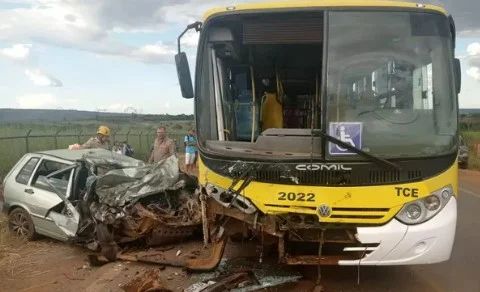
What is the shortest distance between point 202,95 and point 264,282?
217cm

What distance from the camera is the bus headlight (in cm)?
527

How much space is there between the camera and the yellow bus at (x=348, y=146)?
17.3ft

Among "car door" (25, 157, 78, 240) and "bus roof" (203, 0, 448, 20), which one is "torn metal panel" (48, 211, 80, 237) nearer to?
"car door" (25, 157, 78, 240)

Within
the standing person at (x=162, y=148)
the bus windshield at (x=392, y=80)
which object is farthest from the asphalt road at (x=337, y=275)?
the standing person at (x=162, y=148)

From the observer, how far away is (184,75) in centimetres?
607

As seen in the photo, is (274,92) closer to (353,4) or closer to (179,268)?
(353,4)

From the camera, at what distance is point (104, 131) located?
12.2m

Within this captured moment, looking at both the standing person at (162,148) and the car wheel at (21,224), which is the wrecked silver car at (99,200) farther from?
the standing person at (162,148)

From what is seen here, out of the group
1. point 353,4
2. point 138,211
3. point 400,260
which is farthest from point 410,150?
point 138,211

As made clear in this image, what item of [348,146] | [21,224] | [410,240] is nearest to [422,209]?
[410,240]

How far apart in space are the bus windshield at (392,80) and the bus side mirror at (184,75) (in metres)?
1.49

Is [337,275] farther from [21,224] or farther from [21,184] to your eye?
[21,184]

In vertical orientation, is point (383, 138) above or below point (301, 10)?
below

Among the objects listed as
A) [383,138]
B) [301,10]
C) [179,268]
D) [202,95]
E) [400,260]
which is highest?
[301,10]
